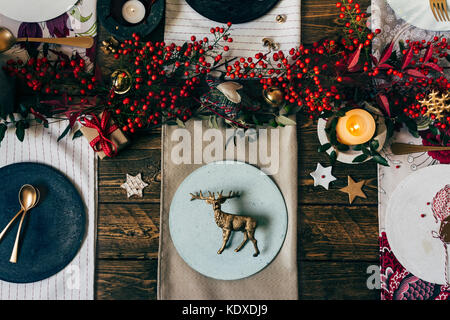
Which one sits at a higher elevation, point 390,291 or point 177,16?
point 177,16

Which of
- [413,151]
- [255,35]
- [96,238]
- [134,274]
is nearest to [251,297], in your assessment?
→ [134,274]

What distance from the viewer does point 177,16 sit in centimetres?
81

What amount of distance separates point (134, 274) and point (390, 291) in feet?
1.97

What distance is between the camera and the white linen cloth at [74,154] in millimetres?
795

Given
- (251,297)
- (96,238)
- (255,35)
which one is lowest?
(251,297)

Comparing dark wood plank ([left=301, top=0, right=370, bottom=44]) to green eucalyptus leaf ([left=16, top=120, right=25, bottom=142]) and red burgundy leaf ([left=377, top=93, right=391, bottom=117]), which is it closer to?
red burgundy leaf ([left=377, top=93, right=391, bottom=117])

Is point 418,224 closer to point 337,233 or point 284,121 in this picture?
point 337,233

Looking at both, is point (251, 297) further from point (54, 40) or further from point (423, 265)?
point (54, 40)

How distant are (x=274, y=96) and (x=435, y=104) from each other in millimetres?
344

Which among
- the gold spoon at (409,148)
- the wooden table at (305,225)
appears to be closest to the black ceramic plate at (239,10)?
the wooden table at (305,225)

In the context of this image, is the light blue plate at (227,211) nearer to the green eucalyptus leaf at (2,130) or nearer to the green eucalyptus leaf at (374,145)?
the green eucalyptus leaf at (374,145)

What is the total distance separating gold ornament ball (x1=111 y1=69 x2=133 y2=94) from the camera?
74 cm

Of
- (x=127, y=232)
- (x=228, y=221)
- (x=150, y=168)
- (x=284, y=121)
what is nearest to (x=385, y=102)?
(x=284, y=121)

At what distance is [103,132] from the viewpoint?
29.7 inches
